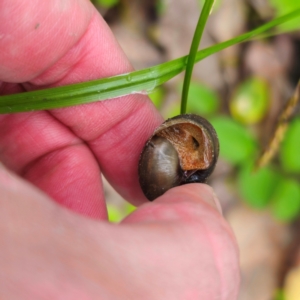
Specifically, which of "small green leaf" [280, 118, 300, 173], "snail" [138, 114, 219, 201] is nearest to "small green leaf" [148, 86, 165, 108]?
"small green leaf" [280, 118, 300, 173]

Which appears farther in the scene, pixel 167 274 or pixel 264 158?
pixel 264 158

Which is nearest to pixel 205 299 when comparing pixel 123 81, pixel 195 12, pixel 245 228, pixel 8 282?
pixel 8 282

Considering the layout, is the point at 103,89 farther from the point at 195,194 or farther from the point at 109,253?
the point at 109,253

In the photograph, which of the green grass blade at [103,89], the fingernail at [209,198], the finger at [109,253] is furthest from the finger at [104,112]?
the finger at [109,253]

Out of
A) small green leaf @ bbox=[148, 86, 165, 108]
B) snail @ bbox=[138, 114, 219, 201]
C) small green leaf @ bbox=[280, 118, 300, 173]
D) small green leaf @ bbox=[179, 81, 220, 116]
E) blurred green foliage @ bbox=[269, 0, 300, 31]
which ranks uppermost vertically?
snail @ bbox=[138, 114, 219, 201]

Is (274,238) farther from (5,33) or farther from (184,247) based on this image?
(5,33)

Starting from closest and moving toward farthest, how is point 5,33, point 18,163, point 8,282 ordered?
point 8,282 < point 5,33 < point 18,163

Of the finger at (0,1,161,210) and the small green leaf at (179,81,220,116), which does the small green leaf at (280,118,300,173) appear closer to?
the small green leaf at (179,81,220,116)
